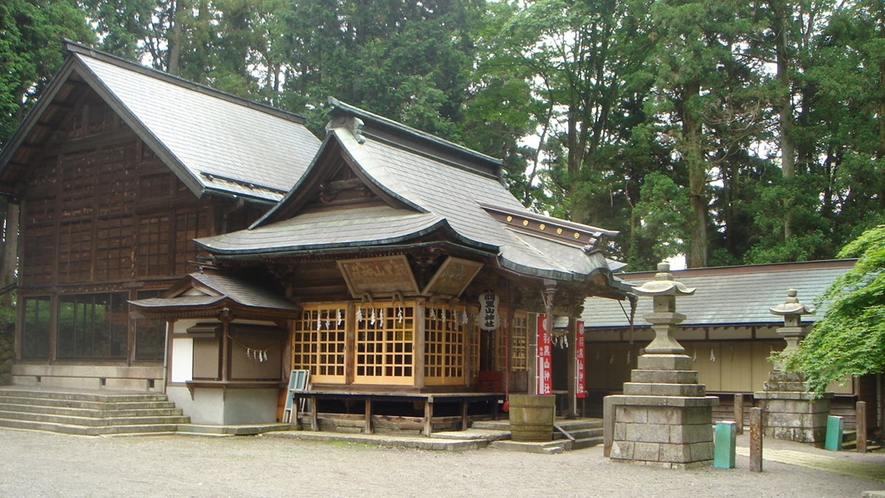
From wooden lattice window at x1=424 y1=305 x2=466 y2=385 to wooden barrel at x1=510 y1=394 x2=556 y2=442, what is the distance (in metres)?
1.88

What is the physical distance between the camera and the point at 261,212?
73.7 ft

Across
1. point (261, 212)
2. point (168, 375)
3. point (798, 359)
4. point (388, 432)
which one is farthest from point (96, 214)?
point (798, 359)

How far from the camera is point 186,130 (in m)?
23.1

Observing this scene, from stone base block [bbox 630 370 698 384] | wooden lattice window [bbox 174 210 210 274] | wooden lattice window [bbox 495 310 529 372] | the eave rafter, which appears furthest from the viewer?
wooden lattice window [bbox 174 210 210 274]

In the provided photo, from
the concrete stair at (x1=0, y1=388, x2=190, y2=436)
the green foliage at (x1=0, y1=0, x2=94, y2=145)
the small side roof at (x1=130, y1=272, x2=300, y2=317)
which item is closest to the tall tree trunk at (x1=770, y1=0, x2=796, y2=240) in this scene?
the small side roof at (x1=130, y1=272, x2=300, y2=317)

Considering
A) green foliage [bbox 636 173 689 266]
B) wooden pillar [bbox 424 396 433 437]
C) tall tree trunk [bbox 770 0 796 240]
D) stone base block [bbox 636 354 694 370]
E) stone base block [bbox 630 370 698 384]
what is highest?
tall tree trunk [bbox 770 0 796 240]

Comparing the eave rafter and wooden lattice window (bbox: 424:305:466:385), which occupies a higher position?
the eave rafter

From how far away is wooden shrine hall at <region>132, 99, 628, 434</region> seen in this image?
17.7 meters

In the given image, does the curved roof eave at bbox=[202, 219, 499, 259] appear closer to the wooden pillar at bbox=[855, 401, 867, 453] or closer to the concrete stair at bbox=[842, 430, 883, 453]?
the wooden pillar at bbox=[855, 401, 867, 453]

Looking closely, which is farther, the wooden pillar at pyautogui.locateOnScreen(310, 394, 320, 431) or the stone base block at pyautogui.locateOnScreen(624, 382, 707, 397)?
the wooden pillar at pyautogui.locateOnScreen(310, 394, 320, 431)

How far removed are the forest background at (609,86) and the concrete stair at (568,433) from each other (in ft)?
48.3

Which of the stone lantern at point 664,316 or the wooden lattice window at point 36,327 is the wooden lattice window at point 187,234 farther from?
the stone lantern at point 664,316

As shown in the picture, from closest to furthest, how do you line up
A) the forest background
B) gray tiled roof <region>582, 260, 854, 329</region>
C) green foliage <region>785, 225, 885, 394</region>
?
green foliage <region>785, 225, 885, 394</region> < gray tiled roof <region>582, 260, 854, 329</region> < the forest background

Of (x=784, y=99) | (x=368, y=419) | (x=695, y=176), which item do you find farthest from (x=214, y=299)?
(x=784, y=99)
